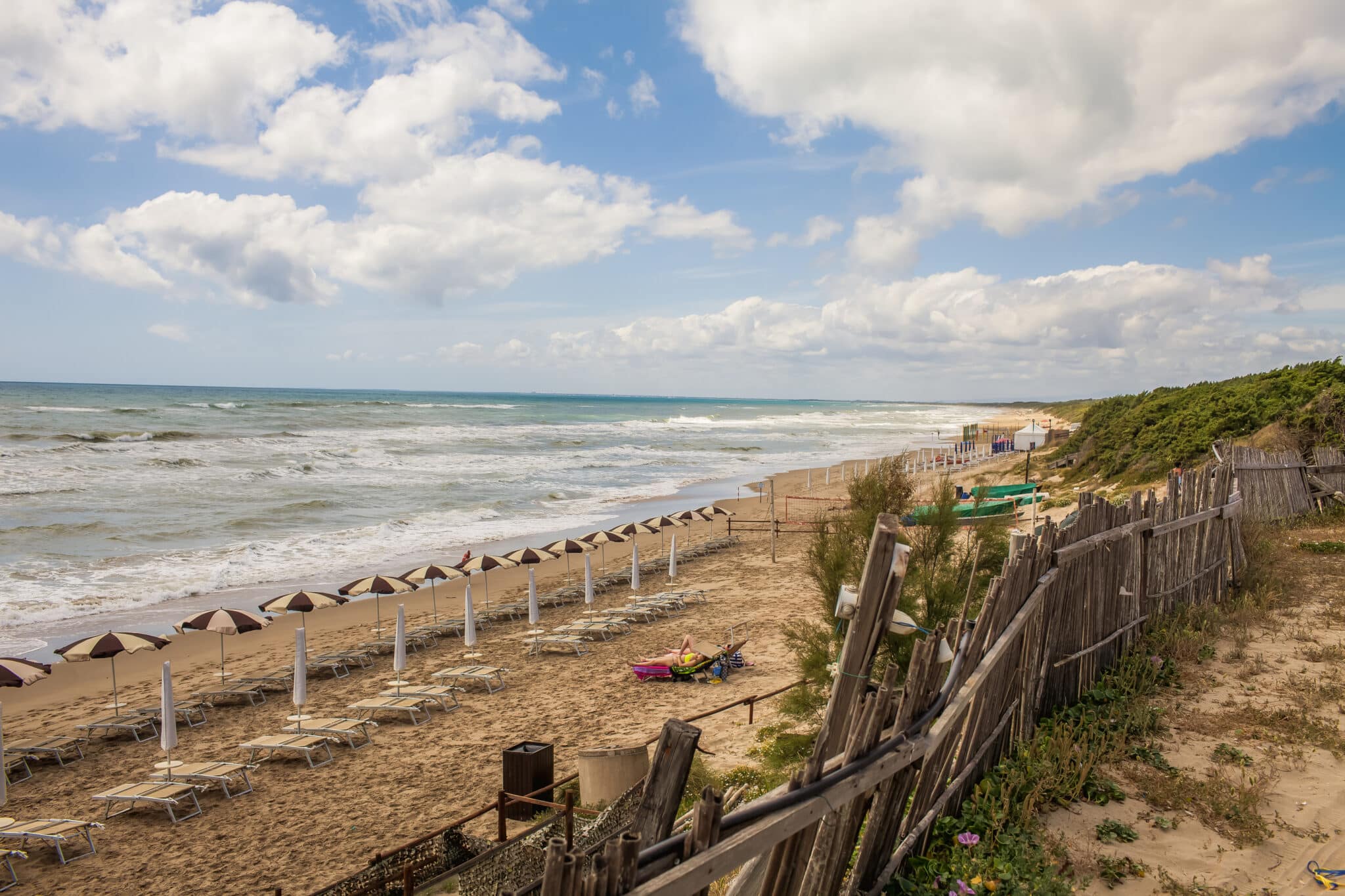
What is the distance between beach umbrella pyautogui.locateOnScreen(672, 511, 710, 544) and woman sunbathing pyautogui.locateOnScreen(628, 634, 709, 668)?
951 cm

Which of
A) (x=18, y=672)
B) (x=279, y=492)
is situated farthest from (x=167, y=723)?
(x=279, y=492)

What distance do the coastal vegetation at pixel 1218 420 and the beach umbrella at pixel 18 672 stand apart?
1986 centimetres

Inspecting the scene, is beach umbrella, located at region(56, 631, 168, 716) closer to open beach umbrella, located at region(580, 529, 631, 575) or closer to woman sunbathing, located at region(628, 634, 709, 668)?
woman sunbathing, located at region(628, 634, 709, 668)

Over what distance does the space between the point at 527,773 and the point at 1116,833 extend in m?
4.45

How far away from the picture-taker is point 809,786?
3.06 meters

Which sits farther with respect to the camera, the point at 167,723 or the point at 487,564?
the point at 487,564

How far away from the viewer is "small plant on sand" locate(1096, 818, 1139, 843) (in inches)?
184

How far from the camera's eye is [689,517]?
71.4 ft

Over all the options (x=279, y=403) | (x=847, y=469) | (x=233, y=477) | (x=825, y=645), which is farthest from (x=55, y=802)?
(x=279, y=403)

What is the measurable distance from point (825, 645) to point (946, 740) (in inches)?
171

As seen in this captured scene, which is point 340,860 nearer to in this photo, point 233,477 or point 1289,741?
point 1289,741

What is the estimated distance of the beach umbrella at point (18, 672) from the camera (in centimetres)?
831

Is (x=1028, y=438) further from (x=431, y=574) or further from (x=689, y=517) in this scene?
(x=431, y=574)

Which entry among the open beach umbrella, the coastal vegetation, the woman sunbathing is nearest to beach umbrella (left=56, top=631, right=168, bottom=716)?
the woman sunbathing
